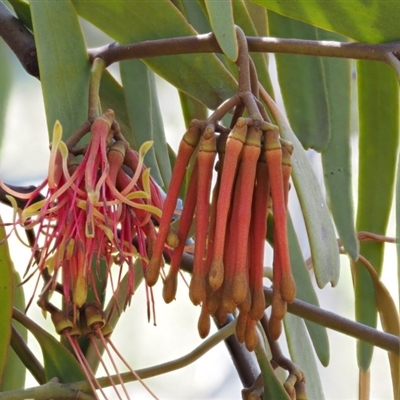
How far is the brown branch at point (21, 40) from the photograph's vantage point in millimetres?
444

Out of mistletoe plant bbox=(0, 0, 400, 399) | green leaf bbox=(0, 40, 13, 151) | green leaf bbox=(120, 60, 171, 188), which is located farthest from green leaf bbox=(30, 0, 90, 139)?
green leaf bbox=(0, 40, 13, 151)

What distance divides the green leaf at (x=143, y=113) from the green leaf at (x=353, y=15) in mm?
121

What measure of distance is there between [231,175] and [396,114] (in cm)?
21

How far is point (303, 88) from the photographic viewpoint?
0.52 meters

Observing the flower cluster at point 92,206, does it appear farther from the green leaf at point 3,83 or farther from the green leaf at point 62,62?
the green leaf at point 3,83

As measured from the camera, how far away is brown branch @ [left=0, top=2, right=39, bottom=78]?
44cm

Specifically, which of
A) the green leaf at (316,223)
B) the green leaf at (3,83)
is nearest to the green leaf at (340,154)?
the green leaf at (316,223)

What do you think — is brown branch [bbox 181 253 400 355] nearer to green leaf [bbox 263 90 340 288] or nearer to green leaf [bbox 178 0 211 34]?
green leaf [bbox 263 90 340 288]

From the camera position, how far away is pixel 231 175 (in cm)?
31

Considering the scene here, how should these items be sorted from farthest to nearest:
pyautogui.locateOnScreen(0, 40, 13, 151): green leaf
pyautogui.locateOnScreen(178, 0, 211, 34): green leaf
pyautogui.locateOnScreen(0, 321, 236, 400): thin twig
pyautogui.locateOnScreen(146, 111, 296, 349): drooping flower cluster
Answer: pyautogui.locateOnScreen(0, 40, 13, 151): green leaf, pyautogui.locateOnScreen(178, 0, 211, 34): green leaf, pyautogui.locateOnScreen(0, 321, 236, 400): thin twig, pyautogui.locateOnScreen(146, 111, 296, 349): drooping flower cluster

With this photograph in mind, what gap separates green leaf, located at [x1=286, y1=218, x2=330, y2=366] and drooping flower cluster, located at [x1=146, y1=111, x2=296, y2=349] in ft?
0.48

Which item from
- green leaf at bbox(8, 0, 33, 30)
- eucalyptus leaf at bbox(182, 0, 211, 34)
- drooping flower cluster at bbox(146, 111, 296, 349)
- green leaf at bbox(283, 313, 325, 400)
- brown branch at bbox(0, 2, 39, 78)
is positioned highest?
eucalyptus leaf at bbox(182, 0, 211, 34)

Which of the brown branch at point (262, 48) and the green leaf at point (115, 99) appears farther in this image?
the green leaf at point (115, 99)

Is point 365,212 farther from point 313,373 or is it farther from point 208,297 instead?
point 208,297
